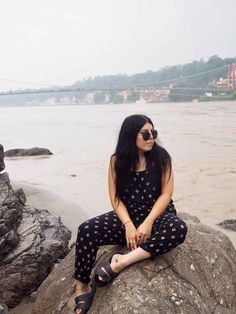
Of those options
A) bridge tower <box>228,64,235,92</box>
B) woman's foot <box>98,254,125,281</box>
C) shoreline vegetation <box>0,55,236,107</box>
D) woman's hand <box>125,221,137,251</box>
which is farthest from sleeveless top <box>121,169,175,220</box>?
bridge tower <box>228,64,235,92</box>

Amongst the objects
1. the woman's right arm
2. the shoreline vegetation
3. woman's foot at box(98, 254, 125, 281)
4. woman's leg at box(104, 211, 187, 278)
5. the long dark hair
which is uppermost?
the long dark hair

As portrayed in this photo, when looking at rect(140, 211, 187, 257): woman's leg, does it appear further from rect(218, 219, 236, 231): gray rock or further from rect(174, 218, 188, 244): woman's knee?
rect(218, 219, 236, 231): gray rock

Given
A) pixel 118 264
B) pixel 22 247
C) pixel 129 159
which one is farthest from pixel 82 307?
pixel 22 247

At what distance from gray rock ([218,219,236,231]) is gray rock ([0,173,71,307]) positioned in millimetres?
2602

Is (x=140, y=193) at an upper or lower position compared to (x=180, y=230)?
upper

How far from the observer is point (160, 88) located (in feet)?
248

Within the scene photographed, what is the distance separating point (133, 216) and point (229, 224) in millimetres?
3699

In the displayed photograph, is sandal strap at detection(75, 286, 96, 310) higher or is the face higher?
the face

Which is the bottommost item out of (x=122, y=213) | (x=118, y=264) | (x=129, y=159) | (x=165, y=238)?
(x=118, y=264)

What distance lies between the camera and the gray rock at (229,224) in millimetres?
6332

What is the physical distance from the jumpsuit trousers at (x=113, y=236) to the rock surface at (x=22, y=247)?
149 cm

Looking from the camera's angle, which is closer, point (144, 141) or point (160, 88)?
point (144, 141)

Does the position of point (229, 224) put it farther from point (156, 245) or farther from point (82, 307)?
point (82, 307)

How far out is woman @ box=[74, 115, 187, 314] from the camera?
282cm
